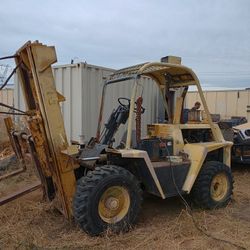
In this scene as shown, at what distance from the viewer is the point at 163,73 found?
6.43 m

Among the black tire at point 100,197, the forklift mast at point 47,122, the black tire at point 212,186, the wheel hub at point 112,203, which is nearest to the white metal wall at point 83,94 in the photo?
the black tire at point 212,186

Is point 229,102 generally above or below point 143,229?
above

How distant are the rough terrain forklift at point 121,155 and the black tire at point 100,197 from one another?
0.01 metres

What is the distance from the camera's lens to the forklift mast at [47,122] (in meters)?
4.91

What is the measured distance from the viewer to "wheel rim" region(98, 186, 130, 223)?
16.4 feet

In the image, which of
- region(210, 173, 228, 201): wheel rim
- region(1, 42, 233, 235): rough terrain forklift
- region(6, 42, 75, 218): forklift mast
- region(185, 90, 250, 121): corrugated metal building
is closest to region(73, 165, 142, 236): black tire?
region(1, 42, 233, 235): rough terrain forklift

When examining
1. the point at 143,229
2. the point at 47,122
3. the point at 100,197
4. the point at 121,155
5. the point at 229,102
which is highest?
the point at 47,122

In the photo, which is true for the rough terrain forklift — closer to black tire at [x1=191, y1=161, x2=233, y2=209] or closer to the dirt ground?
black tire at [x1=191, y1=161, x2=233, y2=209]

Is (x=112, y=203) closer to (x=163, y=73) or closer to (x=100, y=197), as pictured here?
(x=100, y=197)

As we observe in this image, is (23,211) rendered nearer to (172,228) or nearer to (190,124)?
(172,228)

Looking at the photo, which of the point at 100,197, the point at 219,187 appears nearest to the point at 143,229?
the point at 100,197

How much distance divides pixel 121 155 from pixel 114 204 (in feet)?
2.15

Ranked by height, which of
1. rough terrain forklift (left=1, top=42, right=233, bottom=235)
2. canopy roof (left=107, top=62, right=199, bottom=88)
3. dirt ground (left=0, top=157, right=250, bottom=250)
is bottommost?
dirt ground (left=0, top=157, right=250, bottom=250)

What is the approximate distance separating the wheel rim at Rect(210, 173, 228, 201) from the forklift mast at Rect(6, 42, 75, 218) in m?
2.47
